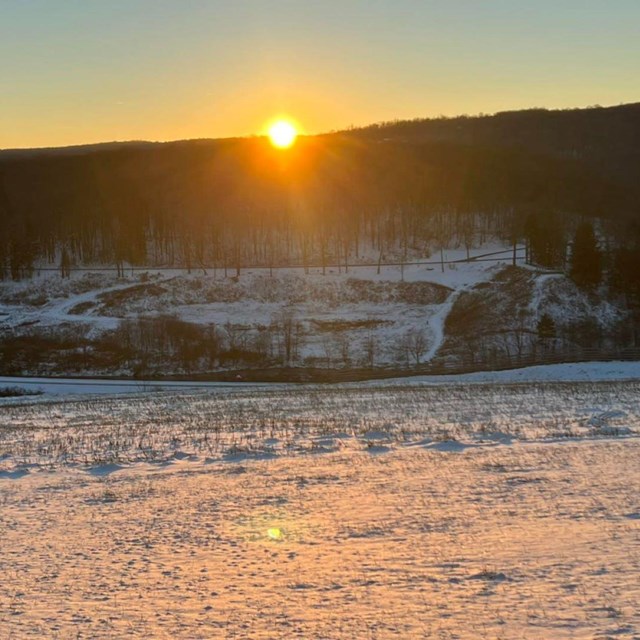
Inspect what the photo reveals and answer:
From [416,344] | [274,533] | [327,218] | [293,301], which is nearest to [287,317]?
[293,301]

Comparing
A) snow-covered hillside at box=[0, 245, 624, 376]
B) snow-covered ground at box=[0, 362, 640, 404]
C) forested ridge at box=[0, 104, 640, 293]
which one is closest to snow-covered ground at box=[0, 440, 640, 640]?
snow-covered ground at box=[0, 362, 640, 404]

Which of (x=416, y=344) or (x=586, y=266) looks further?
(x=586, y=266)

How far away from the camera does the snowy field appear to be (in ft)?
23.5

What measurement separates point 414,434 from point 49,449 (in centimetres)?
967

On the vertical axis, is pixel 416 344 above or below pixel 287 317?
below

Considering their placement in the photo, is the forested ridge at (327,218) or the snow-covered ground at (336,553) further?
the forested ridge at (327,218)

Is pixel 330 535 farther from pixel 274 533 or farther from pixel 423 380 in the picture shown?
pixel 423 380

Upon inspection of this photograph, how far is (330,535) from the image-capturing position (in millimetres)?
9734

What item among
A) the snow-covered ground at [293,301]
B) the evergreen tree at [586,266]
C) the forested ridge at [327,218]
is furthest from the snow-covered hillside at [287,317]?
the forested ridge at [327,218]

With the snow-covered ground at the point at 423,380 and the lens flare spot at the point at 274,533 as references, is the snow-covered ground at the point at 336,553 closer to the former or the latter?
the lens flare spot at the point at 274,533

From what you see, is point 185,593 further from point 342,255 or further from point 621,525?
point 342,255

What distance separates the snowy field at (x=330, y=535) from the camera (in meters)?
7.16

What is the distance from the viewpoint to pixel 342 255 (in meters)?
133

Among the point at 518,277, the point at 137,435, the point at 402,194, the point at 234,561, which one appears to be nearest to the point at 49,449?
the point at 137,435
